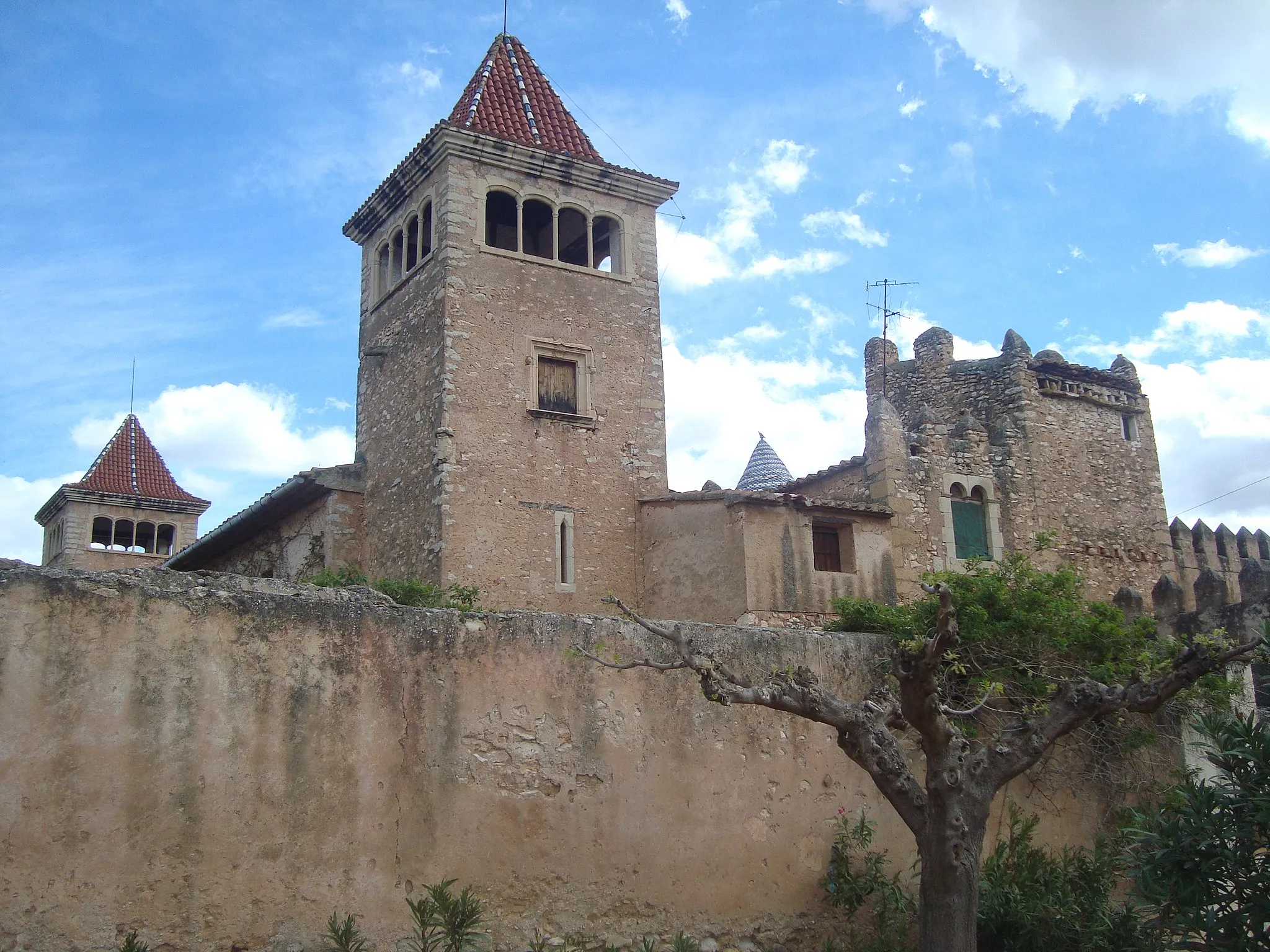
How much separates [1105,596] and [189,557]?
18.2 meters

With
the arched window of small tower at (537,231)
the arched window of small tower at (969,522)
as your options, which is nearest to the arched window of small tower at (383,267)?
the arched window of small tower at (537,231)

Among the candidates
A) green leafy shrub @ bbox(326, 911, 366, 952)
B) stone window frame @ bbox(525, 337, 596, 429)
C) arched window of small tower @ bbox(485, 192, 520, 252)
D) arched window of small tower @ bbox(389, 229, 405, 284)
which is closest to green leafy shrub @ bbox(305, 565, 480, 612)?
stone window frame @ bbox(525, 337, 596, 429)

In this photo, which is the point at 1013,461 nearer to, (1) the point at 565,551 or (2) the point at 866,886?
(1) the point at 565,551

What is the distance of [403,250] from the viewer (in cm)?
2158

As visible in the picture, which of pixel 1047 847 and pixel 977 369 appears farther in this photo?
pixel 977 369

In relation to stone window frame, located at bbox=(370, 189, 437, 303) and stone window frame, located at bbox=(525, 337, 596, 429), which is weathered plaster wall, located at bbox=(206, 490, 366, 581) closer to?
stone window frame, located at bbox=(525, 337, 596, 429)

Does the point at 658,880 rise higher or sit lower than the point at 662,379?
lower

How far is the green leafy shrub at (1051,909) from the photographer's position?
9328mm

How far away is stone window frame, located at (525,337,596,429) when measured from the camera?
19.5 metres

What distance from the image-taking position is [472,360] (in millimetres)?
19203

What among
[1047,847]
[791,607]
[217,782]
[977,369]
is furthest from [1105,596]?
[217,782]

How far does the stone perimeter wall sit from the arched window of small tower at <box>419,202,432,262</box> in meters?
12.7

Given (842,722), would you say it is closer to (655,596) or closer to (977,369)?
(655,596)

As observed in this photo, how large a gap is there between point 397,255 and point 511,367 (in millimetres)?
4225
